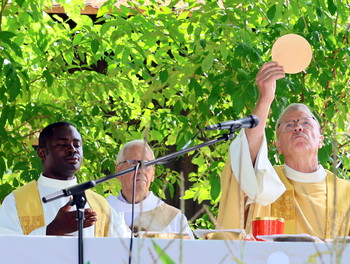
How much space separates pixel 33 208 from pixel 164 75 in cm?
193

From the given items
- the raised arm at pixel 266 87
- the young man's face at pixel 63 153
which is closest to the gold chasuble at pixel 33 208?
the young man's face at pixel 63 153

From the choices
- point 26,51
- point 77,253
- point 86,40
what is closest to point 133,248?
point 77,253

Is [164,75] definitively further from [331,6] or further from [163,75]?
[331,6]

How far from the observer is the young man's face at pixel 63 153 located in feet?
16.4

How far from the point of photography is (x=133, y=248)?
3064 millimetres

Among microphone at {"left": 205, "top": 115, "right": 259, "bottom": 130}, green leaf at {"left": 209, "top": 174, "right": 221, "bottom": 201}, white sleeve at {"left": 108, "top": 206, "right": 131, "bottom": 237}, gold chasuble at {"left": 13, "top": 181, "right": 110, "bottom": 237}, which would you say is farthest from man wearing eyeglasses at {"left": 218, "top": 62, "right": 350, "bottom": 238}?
green leaf at {"left": 209, "top": 174, "right": 221, "bottom": 201}

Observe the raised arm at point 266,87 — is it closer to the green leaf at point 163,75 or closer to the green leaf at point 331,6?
the green leaf at point 331,6

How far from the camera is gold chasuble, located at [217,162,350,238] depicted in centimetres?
473

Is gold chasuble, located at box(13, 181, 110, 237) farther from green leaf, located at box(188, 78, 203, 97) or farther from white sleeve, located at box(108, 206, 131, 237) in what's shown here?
green leaf, located at box(188, 78, 203, 97)

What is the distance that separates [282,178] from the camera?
5012 mm

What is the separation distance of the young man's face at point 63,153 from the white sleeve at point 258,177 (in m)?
0.99

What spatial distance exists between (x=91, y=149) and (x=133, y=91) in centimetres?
66

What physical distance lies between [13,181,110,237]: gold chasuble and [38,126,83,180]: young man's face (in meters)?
0.23

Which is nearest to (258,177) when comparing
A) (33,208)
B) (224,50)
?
(33,208)
